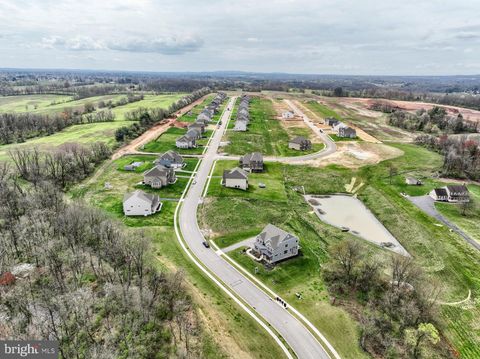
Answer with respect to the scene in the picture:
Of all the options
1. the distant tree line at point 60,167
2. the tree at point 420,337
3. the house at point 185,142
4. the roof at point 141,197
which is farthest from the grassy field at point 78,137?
the tree at point 420,337

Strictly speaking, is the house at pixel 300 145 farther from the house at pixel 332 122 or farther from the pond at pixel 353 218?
the house at pixel 332 122

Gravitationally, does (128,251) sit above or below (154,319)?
above

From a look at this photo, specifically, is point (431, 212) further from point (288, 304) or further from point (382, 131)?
point (382, 131)

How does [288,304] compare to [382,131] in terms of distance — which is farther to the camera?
[382,131]

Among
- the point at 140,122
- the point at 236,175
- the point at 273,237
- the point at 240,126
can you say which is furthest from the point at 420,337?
the point at 140,122

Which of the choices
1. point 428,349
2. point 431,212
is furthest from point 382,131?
point 428,349

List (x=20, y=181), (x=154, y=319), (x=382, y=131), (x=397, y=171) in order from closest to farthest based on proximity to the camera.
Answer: (x=154, y=319)
(x=20, y=181)
(x=397, y=171)
(x=382, y=131)
